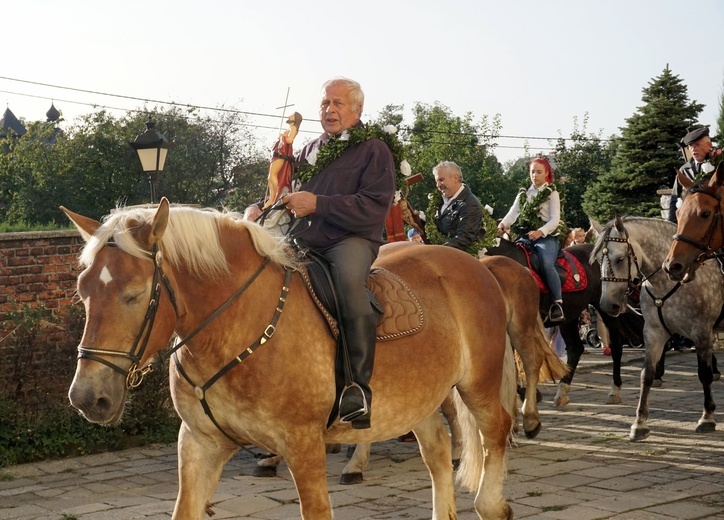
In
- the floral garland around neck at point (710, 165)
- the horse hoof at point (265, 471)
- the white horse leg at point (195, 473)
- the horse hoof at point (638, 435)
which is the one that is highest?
the floral garland around neck at point (710, 165)

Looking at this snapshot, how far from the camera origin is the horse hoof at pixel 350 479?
24.8 feet

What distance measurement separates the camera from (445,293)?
5.55 meters

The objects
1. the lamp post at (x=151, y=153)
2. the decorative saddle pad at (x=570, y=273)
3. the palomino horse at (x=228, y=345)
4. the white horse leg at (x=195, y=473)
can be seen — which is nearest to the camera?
the palomino horse at (x=228, y=345)

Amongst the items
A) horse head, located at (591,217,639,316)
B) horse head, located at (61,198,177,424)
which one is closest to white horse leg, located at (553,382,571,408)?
horse head, located at (591,217,639,316)

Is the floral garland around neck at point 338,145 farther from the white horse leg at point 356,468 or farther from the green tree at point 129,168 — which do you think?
the green tree at point 129,168

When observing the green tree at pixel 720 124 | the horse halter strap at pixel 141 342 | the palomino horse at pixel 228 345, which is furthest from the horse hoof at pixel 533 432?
the green tree at pixel 720 124

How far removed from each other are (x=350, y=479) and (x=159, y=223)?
4.14 meters

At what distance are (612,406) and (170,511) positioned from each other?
6.60m

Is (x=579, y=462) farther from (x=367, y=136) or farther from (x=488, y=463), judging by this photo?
(x=367, y=136)

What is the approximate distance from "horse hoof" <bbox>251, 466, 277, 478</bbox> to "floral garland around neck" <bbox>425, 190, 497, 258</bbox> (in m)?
3.13

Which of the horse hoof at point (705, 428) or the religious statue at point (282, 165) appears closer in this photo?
the religious statue at point (282, 165)

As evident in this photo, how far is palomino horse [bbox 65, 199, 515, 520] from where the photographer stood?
3.97 metres

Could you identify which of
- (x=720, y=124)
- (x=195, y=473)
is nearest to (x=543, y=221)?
(x=195, y=473)

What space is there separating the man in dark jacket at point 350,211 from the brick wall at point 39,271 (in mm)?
5067
